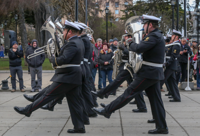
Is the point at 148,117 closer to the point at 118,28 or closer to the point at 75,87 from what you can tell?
the point at 75,87

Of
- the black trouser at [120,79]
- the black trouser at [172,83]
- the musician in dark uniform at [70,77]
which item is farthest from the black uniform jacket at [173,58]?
the musician in dark uniform at [70,77]

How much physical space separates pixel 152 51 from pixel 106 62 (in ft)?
20.0

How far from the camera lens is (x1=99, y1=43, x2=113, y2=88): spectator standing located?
451 inches

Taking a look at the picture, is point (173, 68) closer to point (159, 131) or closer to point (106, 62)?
point (106, 62)

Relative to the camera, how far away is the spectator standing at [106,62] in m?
11.4

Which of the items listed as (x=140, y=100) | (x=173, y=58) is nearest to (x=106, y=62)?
(x=173, y=58)

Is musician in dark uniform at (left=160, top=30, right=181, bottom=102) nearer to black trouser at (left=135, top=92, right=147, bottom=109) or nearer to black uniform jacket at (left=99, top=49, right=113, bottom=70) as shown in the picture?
black trouser at (left=135, top=92, right=147, bottom=109)

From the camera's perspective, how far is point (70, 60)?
515 cm

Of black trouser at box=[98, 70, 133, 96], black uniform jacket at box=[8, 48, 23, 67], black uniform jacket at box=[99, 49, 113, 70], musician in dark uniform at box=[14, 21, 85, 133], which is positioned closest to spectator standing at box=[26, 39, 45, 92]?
black uniform jacket at box=[8, 48, 23, 67]

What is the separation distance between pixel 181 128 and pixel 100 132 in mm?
1494

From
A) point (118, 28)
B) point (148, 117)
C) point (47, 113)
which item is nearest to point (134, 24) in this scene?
point (148, 117)

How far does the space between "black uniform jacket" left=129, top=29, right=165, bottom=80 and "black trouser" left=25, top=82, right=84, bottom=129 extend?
114 centimetres

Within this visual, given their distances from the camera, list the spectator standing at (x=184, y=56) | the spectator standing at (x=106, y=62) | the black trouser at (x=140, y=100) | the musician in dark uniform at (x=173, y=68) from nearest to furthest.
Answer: the black trouser at (x=140, y=100)
the musician in dark uniform at (x=173, y=68)
the spectator standing at (x=106, y=62)
the spectator standing at (x=184, y=56)

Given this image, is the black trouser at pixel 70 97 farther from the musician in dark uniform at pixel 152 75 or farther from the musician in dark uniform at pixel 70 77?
the musician in dark uniform at pixel 152 75
